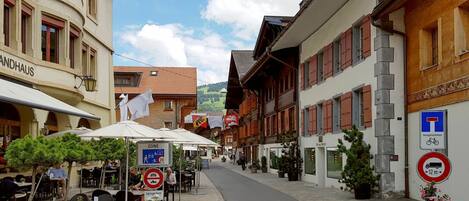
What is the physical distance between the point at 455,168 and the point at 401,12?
5837mm

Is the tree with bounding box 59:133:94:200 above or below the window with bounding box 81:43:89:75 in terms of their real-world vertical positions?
below

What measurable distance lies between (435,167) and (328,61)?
57.6 feet

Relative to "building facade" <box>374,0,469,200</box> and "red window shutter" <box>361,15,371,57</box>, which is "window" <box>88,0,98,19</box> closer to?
"red window shutter" <box>361,15,371,57</box>

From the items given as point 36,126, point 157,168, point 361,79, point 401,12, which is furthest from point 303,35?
point 157,168

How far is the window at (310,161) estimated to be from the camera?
2900cm

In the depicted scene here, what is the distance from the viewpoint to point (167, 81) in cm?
7175

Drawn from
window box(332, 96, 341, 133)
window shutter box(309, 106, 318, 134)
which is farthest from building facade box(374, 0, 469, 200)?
window shutter box(309, 106, 318, 134)

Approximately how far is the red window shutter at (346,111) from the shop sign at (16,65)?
11.4 metres

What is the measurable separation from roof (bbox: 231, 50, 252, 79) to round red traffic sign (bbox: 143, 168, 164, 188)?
123 ft

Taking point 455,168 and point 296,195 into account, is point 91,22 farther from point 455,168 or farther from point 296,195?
point 455,168

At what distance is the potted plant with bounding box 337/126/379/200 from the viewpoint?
1933cm

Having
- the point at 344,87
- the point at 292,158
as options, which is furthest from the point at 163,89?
the point at 344,87

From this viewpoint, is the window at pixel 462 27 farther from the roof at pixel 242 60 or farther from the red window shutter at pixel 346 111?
the roof at pixel 242 60

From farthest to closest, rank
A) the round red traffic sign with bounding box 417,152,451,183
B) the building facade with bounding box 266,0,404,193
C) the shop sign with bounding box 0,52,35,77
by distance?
1. the building facade with bounding box 266,0,404,193
2. the shop sign with bounding box 0,52,35,77
3. the round red traffic sign with bounding box 417,152,451,183
